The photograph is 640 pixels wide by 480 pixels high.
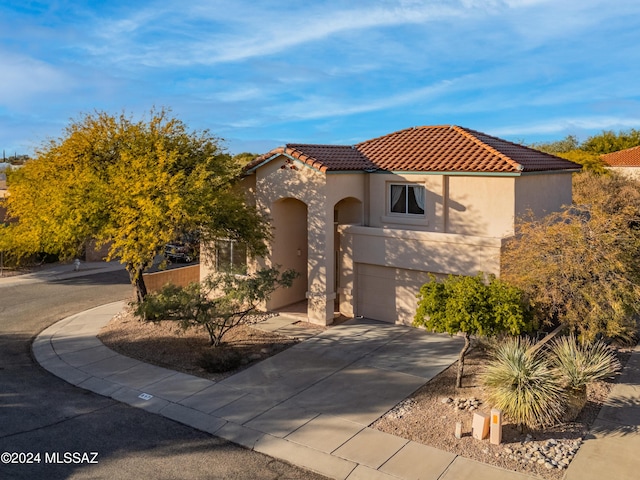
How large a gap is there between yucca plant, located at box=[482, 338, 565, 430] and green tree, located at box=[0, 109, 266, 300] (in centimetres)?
896

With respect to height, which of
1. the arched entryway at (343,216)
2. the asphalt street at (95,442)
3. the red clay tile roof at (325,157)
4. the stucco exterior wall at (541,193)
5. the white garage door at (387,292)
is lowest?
the asphalt street at (95,442)

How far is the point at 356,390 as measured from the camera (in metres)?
12.8

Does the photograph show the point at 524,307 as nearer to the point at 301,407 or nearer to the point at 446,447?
the point at 446,447

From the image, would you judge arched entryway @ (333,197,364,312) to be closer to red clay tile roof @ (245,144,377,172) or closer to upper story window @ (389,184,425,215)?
upper story window @ (389,184,425,215)

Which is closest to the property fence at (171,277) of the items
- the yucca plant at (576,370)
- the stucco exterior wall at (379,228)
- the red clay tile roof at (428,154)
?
the stucco exterior wall at (379,228)

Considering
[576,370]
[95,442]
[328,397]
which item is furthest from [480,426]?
[95,442]

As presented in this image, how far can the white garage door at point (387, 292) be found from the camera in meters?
17.7

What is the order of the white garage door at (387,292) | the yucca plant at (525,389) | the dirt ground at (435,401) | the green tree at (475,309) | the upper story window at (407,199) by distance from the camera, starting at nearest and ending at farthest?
the dirt ground at (435,401) → the yucca plant at (525,389) → the green tree at (475,309) → the white garage door at (387,292) → the upper story window at (407,199)

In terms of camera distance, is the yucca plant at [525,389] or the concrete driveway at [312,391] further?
the yucca plant at [525,389]

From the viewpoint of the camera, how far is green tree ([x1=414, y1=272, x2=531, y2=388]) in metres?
11.6

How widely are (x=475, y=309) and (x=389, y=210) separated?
8183mm

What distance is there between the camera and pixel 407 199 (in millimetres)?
19266

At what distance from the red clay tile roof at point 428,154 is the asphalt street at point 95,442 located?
→ 9.52 meters

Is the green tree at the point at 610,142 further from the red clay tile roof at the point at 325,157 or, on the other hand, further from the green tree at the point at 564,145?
the red clay tile roof at the point at 325,157
